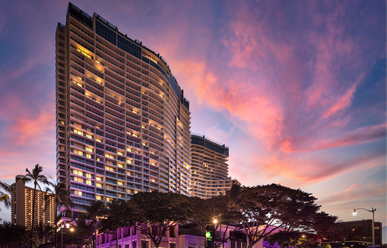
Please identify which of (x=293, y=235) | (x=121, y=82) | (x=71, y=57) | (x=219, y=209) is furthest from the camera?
(x=121, y=82)

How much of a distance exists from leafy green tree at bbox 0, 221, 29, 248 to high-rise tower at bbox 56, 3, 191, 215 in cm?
6588

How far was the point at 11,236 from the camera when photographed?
50.2m

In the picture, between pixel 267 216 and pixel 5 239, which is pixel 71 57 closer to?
pixel 5 239

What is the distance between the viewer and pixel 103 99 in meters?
140

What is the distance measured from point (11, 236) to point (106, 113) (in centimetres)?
Result: 9281

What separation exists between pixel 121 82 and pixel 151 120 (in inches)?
979

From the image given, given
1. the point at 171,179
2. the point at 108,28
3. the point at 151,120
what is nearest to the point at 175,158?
the point at 171,179

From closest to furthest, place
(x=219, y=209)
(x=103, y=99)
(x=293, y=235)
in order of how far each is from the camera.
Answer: (x=219, y=209), (x=293, y=235), (x=103, y=99)

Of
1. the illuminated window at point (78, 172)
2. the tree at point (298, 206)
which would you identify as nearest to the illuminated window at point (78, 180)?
the illuminated window at point (78, 172)

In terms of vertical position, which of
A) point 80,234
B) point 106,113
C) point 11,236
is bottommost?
point 80,234

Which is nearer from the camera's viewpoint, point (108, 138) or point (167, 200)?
point (167, 200)

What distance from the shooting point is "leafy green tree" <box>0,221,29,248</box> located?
4969 centimetres

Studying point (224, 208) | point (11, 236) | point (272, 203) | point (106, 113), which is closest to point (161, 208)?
point (224, 208)

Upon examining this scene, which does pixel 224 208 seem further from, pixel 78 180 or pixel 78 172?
pixel 78 172
